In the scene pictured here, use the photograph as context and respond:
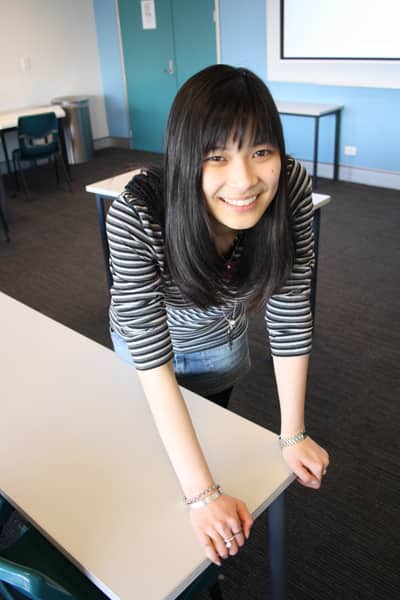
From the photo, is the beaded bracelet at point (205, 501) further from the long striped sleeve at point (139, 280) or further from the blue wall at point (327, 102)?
the blue wall at point (327, 102)

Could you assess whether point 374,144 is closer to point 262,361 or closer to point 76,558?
point 262,361

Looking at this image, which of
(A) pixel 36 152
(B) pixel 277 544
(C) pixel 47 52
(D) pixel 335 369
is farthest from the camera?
(C) pixel 47 52

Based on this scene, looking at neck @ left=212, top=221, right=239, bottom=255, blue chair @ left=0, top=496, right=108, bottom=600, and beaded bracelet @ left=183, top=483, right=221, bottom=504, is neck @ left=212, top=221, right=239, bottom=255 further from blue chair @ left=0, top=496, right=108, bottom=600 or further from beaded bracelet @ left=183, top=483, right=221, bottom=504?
blue chair @ left=0, top=496, right=108, bottom=600

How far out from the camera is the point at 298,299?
1031mm

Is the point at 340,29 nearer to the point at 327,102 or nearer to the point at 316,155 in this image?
the point at 327,102

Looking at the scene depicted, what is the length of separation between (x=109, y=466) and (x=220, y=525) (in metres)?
0.27

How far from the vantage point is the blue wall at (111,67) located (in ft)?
20.1

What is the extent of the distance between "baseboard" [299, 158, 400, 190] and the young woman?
13.2ft

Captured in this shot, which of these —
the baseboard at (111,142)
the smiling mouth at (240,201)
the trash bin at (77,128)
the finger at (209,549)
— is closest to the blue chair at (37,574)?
the finger at (209,549)

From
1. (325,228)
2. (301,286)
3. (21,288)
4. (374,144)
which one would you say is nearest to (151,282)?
(301,286)

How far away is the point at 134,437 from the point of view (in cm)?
109

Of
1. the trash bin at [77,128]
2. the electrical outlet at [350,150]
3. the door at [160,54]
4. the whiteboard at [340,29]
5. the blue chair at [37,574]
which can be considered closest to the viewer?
the blue chair at [37,574]

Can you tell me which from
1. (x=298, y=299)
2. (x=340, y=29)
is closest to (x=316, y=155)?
(x=340, y=29)

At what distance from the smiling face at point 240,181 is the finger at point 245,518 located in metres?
0.46
